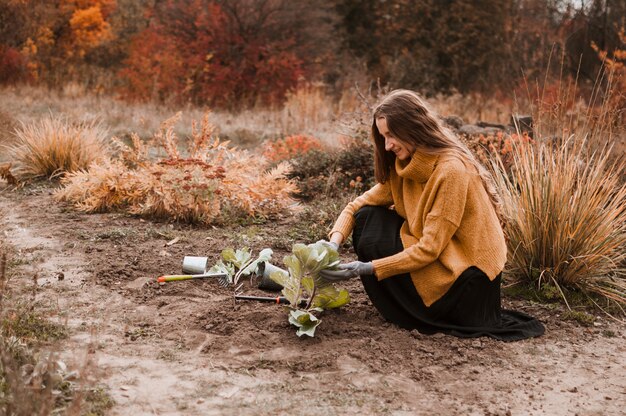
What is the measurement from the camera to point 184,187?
5.62 m

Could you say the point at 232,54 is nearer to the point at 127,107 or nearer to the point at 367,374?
the point at 127,107

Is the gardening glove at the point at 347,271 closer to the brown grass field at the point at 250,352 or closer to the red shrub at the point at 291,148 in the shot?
the brown grass field at the point at 250,352

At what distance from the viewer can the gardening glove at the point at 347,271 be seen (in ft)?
10.9

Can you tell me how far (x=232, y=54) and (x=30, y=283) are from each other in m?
11.4

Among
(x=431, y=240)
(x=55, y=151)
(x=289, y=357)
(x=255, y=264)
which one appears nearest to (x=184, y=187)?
(x=255, y=264)

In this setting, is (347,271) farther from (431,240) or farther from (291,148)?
(291,148)

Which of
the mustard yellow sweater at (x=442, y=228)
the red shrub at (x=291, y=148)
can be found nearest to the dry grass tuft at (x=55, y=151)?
the red shrub at (x=291, y=148)

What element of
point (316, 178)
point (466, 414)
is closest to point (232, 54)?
point (316, 178)

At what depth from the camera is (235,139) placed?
10688 mm

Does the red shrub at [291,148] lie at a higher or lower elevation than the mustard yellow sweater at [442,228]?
lower

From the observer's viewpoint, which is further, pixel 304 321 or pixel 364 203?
pixel 364 203

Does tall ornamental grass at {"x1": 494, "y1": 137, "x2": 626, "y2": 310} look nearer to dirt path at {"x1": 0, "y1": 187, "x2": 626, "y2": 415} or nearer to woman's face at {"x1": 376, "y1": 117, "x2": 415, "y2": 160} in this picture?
dirt path at {"x1": 0, "y1": 187, "x2": 626, "y2": 415}

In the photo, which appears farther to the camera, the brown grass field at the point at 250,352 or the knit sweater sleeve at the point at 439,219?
the knit sweater sleeve at the point at 439,219

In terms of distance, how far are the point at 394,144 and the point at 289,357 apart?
3.81 ft
